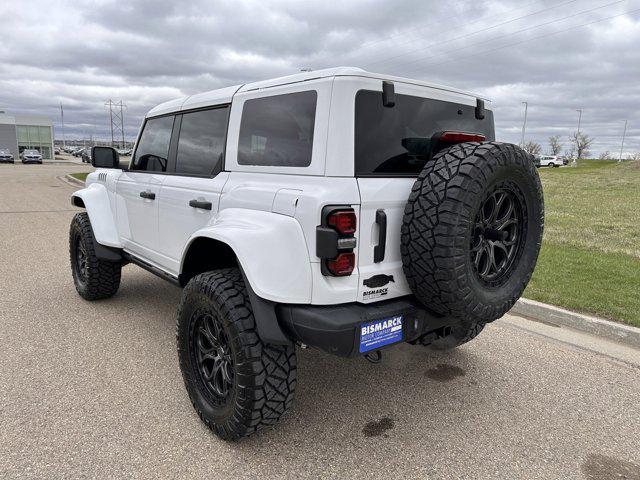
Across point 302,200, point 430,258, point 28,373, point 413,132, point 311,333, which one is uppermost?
Answer: point 413,132

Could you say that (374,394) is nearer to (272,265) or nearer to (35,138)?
(272,265)

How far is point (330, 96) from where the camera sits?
2.40m

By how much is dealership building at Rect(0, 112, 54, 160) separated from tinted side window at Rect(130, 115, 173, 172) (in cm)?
7301

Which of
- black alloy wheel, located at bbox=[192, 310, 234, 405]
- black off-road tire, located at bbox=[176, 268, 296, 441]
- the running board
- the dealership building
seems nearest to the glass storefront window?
the dealership building

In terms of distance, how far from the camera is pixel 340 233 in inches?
89.5

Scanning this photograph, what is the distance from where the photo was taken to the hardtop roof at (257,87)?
2.44m

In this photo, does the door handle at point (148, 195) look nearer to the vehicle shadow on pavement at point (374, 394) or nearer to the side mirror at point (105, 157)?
the side mirror at point (105, 157)

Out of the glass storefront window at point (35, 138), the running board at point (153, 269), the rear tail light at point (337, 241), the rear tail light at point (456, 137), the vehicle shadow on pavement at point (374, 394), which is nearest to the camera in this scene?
the rear tail light at point (337, 241)

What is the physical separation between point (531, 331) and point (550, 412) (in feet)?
4.65

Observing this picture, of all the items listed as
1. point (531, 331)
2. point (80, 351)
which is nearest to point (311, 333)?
point (80, 351)

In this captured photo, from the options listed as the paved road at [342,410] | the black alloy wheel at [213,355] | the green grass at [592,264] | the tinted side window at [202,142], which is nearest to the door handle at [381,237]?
the black alloy wheel at [213,355]

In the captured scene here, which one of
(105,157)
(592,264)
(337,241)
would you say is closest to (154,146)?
(105,157)

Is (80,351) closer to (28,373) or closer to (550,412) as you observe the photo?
(28,373)

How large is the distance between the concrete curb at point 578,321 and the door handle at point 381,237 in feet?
Answer: 9.61
